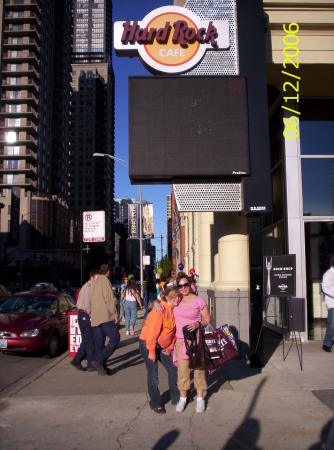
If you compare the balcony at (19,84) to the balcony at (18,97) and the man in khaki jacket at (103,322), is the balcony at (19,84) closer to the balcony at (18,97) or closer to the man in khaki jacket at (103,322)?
the balcony at (18,97)

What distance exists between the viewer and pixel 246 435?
16.4 ft

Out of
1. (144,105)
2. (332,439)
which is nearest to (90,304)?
(144,105)

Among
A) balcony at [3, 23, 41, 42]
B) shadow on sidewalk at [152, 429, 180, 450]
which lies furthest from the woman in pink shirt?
balcony at [3, 23, 41, 42]

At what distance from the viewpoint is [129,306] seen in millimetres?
13438

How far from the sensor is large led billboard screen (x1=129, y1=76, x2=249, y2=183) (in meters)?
7.86

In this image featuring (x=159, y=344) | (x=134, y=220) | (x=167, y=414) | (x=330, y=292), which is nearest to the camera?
(x=167, y=414)

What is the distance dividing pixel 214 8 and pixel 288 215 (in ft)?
16.1

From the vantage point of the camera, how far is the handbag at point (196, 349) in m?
5.75

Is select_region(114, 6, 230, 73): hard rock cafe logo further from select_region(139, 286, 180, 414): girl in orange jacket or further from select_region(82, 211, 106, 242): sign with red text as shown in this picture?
select_region(82, 211, 106, 242): sign with red text

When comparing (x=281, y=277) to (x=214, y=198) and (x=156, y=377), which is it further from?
(x=156, y=377)

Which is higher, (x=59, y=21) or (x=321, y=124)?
(x=59, y=21)

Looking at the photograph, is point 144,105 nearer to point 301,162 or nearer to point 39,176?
point 301,162

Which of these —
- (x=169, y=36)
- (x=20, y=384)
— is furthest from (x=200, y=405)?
(x=169, y=36)
